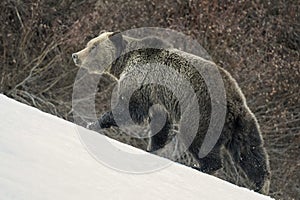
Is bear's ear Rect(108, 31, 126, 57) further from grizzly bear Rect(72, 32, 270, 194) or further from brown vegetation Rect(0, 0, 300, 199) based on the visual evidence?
brown vegetation Rect(0, 0, 300, 199)

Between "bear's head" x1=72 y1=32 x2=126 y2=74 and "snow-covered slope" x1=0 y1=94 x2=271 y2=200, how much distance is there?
227cm

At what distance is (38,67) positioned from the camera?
48.7 feet

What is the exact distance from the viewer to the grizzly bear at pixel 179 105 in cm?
568

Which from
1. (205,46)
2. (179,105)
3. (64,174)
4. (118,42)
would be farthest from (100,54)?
(205,46)

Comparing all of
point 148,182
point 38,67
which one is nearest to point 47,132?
point 148,182

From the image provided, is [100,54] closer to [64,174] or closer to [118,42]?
[118,42]

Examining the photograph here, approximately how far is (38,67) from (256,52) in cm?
513

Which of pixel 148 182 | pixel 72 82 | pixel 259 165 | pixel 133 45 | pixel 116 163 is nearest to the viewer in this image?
pixel 148 182

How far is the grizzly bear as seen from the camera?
5.68 meters

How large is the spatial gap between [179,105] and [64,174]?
9.35 ft

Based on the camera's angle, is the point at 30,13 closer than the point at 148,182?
No

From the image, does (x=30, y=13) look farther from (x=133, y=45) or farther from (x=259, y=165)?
(x=259, y=165)

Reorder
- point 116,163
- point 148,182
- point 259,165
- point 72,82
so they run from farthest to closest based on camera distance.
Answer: point 72,82 < point 259,165 < point 116,163 < point 148,182

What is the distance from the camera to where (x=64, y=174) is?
10.7ft
